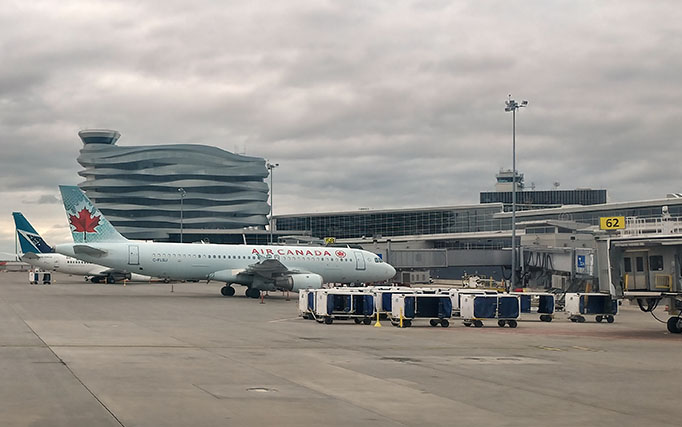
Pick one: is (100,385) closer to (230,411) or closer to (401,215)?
(230,411)

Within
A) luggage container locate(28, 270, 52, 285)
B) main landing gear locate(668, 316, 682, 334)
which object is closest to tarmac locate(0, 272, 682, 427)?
main landing gear locate(668, 316, 682, 334)

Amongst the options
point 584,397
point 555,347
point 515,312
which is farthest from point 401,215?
point 584,397

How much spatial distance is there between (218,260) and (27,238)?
3650 centimetres

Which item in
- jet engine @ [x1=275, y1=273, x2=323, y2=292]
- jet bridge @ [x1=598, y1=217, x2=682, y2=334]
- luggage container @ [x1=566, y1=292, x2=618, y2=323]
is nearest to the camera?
jet bridge @ [x1=598, y1=217, x2=682, y2=334]

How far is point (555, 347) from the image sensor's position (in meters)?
28.9

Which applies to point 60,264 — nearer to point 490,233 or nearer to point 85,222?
point 85,222

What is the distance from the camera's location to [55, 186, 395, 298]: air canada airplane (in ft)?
192

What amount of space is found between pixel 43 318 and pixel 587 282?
38388 mm

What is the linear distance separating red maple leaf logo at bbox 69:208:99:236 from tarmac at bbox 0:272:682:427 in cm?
2293

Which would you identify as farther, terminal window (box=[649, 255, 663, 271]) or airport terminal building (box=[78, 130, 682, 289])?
airport terminal building (box=[78, 130, 682, 289])

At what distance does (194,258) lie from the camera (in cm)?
6034

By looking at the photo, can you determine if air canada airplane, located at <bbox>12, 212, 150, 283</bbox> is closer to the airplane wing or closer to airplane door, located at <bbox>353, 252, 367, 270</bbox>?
the airplane wing

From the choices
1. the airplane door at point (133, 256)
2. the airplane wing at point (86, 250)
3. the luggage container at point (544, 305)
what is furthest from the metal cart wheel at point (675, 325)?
the airplane wing at point (86, 250)

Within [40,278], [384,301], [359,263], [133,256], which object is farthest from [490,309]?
[40,278]
